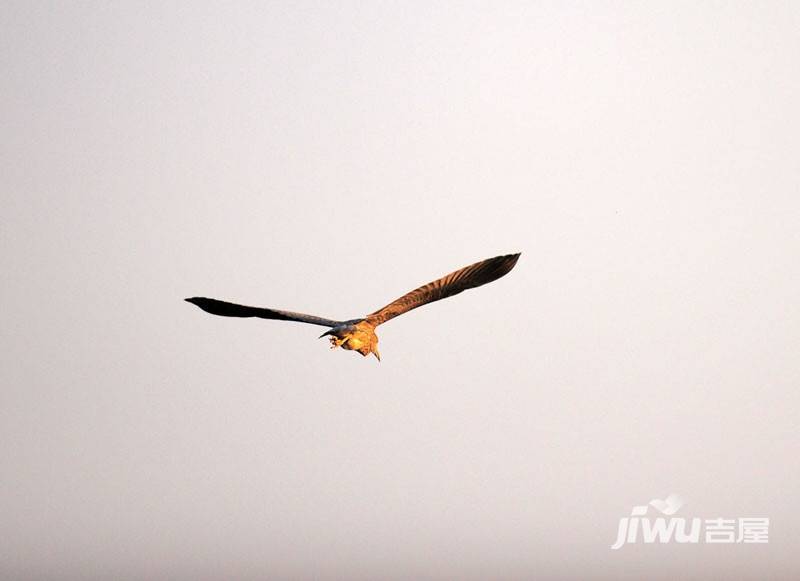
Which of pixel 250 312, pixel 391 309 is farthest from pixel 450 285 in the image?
pixel 250 312

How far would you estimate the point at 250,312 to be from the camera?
2858 centimetres

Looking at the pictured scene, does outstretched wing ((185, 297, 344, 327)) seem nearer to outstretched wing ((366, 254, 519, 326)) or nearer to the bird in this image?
the bird

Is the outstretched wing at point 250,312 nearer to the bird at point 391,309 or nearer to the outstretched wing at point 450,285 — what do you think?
the bird at point 391,309

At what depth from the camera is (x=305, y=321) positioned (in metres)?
27.3

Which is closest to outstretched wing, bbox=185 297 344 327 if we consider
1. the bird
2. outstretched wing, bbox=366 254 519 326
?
the bird

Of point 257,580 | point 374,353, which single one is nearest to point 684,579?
point 257,580

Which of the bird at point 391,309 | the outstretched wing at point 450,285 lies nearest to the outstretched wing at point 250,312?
the bird at point 391,309

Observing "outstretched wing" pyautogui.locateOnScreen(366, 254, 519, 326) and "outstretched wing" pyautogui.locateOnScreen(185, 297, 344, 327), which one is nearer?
"outstretched wing" pyautogui.locateOnScreen(366, 254, 519, 326)

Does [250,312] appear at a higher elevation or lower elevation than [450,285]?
lower

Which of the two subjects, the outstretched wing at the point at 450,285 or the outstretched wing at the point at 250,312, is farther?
the outstretched wing at the point at 250,312

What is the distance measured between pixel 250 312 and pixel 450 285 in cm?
449

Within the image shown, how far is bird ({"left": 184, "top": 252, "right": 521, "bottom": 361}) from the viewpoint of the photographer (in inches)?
1067

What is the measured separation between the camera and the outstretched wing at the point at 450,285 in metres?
27.0

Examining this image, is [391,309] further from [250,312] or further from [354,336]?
[250,312]
